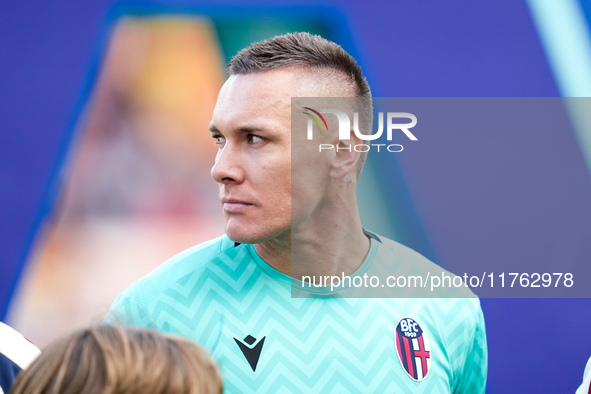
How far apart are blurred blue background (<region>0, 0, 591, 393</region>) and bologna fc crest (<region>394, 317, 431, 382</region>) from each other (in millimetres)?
632

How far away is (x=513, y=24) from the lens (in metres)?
2.18

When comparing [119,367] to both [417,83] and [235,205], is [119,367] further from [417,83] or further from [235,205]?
[417,83]

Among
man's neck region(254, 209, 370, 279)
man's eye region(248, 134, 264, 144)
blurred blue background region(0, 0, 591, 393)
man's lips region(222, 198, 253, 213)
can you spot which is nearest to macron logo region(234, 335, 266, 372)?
man's neck region(254, 209, 370, 279)

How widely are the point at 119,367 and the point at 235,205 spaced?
0.54m

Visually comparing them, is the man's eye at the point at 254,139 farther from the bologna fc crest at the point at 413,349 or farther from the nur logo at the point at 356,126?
the bologna fc crest at the point at 413,349

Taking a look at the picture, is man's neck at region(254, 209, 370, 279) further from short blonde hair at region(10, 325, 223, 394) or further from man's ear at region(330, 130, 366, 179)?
short blonde hair at region(10, 325, 223, 394)

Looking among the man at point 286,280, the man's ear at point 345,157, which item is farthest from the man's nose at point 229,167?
the man's ear at point 345,157

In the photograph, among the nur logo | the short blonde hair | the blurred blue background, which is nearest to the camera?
the short blonde hair

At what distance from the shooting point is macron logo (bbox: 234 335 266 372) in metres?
1.24

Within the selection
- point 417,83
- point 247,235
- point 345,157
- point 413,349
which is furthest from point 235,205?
point 417,83

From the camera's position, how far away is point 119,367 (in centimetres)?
80

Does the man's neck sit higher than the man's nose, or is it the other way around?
the man's nose

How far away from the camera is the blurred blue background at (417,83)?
2.05 m

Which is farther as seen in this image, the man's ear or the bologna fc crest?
the man's ear
